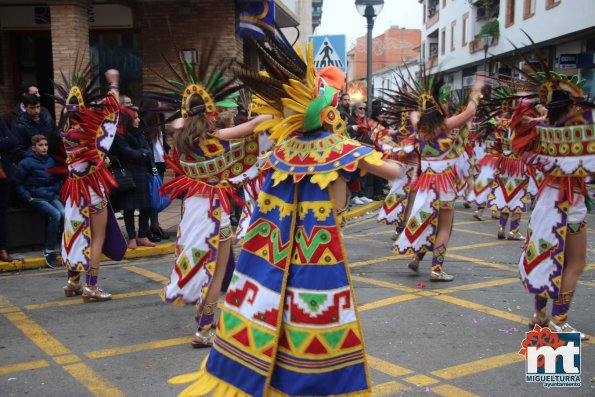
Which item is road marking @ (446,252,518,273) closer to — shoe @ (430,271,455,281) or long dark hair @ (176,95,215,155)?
shoe @ (430,271,455,281)

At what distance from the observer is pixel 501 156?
9.71 meters

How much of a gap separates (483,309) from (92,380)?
11.2 ft

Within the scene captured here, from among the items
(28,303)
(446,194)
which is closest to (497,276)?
(446,194)

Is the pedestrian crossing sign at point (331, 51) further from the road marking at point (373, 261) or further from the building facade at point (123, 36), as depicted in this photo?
the road marking at point (373, 261)

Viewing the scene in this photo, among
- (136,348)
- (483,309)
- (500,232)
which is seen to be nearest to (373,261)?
(483,309)

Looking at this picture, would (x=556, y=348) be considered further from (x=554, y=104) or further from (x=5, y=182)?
(x=5, y=182)

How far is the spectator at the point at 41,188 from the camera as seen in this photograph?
7812 millimetres

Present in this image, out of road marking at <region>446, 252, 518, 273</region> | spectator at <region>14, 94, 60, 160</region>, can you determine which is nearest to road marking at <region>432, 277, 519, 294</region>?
road marking at <region>446, 252, 518, 273</region>

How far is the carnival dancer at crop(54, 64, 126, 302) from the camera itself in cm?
594

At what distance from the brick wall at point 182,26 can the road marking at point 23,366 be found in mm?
9710

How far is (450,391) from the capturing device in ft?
13.0

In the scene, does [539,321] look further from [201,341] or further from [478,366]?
[201,341]

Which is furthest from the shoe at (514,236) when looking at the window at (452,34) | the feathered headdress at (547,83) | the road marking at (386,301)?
the window at (452,34)

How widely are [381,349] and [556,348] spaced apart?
4.03 feet
